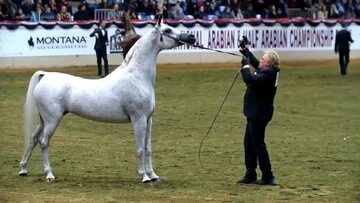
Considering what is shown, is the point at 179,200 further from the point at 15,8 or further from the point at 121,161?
the point at 15,8

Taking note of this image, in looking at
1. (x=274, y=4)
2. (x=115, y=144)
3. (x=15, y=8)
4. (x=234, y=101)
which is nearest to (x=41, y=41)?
(x=15, y=8)

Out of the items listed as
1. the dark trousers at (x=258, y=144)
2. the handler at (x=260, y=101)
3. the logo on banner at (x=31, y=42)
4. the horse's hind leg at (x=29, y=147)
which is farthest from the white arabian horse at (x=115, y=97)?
the logo on banner at (x=31, y=42)

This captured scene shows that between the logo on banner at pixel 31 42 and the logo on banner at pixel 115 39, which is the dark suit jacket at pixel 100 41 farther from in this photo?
the logo on banner at pixel 115 39

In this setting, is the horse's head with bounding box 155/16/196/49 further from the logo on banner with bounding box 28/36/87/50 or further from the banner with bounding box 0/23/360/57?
the logo on banner with bounding box 28/36/87/50

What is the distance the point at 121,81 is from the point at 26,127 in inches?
66.0

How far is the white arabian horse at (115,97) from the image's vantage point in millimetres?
13516

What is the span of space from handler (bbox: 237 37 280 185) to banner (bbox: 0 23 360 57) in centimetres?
2019

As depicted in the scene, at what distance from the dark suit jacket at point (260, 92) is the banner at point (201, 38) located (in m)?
20.2

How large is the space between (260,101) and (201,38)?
1008 inches

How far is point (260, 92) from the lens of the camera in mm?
13242

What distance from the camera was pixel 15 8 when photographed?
1460 inches

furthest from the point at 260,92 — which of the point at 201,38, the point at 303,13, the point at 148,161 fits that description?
the point at 303,13

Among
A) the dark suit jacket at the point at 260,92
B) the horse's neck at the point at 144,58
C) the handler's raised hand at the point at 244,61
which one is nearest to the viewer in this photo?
the dark suit jacket at the point at 260,92

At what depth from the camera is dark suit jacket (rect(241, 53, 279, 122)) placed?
42.7ft
